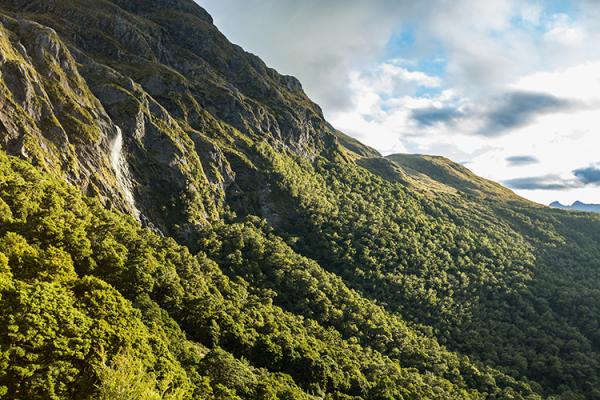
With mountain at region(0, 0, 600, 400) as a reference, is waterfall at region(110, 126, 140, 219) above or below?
above

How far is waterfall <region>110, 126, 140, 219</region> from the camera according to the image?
148 m

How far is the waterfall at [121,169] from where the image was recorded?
148 meters

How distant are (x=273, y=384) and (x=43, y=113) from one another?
115 meters

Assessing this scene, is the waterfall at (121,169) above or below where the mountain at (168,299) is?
above

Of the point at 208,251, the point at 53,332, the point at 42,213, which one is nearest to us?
the point at 53,332

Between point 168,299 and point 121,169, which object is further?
point 121,169

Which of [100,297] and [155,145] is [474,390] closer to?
[100,297]

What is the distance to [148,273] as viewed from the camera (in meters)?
95.2

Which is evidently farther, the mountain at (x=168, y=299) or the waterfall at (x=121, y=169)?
the waterfall at (x=121, y=169)

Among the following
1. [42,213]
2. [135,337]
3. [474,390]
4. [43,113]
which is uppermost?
[43,113]

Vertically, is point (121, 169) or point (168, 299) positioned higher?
point (121, 169)

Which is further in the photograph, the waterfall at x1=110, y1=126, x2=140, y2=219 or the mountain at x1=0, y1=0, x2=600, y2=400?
the waterfall at x1=110, y1=126, x2=140, y2=219

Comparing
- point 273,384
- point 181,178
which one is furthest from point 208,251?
point 273,384

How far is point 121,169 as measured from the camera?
156m
